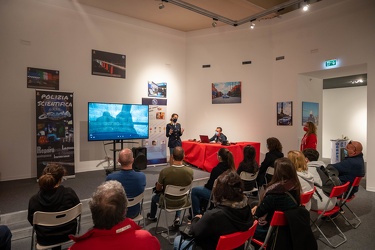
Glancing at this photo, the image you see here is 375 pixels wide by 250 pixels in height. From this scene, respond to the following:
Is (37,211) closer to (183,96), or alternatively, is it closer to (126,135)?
(126,135)

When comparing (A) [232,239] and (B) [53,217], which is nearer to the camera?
(A) [232,239]

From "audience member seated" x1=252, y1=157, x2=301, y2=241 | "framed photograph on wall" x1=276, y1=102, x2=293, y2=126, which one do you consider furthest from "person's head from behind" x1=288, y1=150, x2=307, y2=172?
"framed photograph on wall" x1=276, y1=102, x2=293, y2=126

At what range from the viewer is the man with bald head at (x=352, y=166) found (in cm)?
372

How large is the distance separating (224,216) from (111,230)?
0.81 meters

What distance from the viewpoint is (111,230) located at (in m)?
1.36

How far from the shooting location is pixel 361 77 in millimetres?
8820

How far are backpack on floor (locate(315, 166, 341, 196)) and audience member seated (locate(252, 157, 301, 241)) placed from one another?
4.10ft

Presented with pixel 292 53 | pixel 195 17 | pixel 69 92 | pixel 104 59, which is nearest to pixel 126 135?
pixel 69 92

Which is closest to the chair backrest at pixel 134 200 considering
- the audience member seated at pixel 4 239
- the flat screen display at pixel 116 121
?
the audience member seated at pixel 4 239

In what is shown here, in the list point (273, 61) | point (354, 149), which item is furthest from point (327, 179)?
point (273, 61)

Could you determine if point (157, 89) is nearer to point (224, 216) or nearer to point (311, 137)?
point (311, 137)

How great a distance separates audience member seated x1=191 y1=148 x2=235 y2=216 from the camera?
348cm

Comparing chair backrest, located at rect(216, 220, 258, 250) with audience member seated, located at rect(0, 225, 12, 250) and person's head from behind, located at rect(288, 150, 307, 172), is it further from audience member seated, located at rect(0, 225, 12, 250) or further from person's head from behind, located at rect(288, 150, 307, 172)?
audience member seated, located at rect(0, 225, 12, 250)

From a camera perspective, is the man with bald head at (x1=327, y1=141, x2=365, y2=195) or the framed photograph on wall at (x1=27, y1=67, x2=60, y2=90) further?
the framed photograph on wall at (x1=27, y1=67, x2=60, y2=90)
